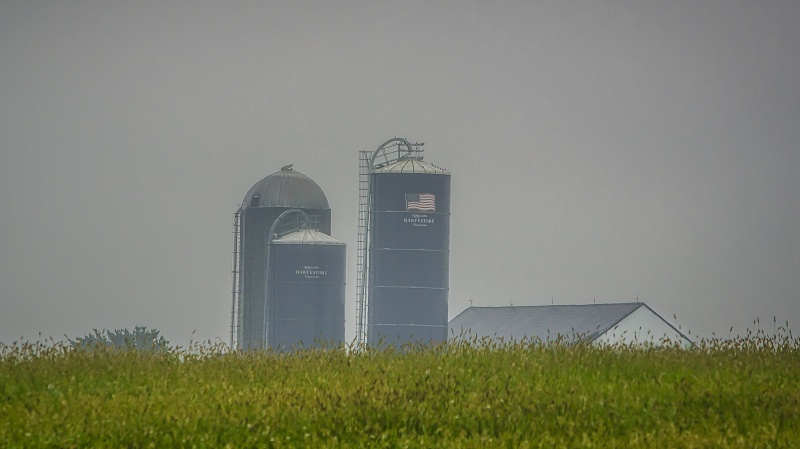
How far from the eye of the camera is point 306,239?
70000mm

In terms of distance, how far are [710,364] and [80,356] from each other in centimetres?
788

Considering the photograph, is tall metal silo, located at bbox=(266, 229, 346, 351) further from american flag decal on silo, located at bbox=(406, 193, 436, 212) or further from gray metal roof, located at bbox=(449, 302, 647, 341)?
gray metal roof, located at bbox=(449, 302, 647, 341)

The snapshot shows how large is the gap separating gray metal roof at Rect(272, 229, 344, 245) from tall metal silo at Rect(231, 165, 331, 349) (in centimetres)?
494

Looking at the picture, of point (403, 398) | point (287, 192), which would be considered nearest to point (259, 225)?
point (287, 192)

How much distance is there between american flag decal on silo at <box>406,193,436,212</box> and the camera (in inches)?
2603

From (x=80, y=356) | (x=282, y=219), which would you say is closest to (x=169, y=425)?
(x=80, y=356)

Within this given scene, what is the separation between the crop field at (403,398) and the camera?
12.3 meters

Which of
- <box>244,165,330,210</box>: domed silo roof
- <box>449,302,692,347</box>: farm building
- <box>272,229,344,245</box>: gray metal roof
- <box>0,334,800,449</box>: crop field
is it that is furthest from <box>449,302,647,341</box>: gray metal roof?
<box>0,334,800,449</box>: crop field

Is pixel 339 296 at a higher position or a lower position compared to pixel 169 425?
higher

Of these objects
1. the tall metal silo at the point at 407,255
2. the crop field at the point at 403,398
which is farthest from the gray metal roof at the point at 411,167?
the crop field at the point at 403,398

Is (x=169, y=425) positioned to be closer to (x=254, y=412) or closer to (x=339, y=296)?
(x=254, y=412)

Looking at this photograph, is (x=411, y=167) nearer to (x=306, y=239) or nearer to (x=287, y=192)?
(x=306, y=239)

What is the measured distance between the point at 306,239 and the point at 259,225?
770 cm

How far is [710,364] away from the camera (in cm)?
1558
